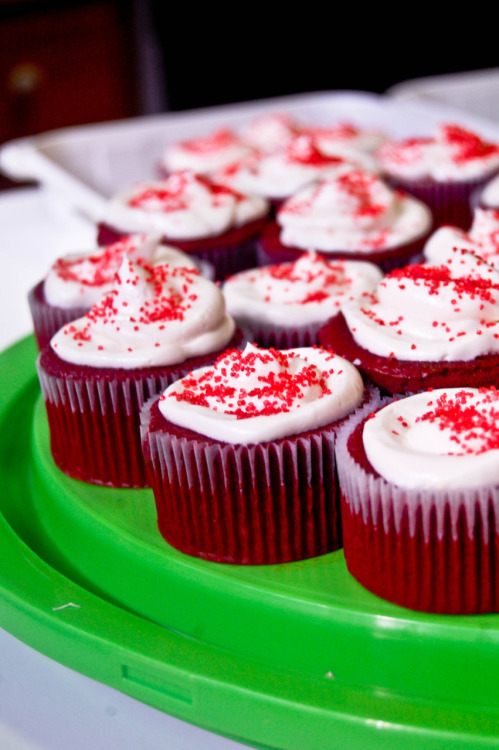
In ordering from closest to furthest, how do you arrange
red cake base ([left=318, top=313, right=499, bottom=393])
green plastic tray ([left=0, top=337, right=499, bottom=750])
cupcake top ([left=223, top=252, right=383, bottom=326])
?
green plastic tray ([left=0, top=337, right=499, bottom=750]) < red cake base ([left=318, top=313, right=499, bottom=393]) < cupcake top ([left=223, top=252, right=383, bottom=326])

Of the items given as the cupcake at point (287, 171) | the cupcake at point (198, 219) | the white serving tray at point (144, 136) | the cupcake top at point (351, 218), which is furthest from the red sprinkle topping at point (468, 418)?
the white serving tray at point (144, 136)

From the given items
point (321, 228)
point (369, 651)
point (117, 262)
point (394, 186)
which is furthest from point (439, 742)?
point (394, 186)

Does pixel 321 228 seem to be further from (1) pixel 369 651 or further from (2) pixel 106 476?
(1) pixel 369 651

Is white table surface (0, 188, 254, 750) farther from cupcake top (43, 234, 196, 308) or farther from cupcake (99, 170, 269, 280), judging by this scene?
cupcake (99, 170, 269, 280)

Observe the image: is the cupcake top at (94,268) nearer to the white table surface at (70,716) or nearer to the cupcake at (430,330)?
the cupcake at (430,330)

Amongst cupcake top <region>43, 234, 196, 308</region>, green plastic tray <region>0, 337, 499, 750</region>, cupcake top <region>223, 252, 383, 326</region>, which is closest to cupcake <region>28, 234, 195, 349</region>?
cupcake top <region>43, 234, 196, 308</region>

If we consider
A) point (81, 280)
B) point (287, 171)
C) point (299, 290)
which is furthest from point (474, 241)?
point (287, 171)

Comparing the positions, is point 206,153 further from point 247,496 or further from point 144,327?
point 247,496
